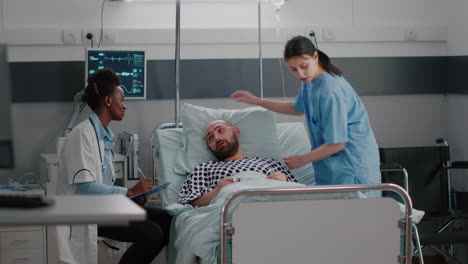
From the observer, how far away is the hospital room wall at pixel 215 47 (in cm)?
475

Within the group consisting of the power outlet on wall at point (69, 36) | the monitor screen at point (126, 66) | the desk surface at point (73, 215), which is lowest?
the desk surface at point (73, 215)

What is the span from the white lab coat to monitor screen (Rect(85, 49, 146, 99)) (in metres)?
1.28

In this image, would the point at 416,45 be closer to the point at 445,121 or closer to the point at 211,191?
the point at 445,121

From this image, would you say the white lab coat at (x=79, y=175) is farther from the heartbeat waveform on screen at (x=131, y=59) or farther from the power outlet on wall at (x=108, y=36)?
the power outlet on wall at (x=108, y=36)

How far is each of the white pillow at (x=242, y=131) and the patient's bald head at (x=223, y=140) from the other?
2.5 inches

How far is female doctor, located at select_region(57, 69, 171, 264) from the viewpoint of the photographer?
10.5ft

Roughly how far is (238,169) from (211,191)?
0.88 ft

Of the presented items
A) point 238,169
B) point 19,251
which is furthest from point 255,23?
point 19,251

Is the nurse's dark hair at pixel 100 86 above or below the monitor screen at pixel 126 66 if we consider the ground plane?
below

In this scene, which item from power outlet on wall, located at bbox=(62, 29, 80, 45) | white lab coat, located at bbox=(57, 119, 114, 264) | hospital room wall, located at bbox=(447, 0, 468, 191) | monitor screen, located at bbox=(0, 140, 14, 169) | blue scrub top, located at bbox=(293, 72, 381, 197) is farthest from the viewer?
hospital room wall, located at bbox=(447, 0, 468, 191)

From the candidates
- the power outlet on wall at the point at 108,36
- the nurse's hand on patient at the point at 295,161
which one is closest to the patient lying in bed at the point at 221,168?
the nurse's hand on patient at the point at 295,161

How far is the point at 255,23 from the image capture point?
5.07 metres

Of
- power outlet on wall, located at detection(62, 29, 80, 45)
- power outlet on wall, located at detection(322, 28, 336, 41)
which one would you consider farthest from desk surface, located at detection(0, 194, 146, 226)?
power outlet on wall, located at detection(322, 28, 336, 41)

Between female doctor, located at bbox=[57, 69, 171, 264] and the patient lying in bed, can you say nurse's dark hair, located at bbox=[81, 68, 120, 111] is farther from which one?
the patient lying in bed
